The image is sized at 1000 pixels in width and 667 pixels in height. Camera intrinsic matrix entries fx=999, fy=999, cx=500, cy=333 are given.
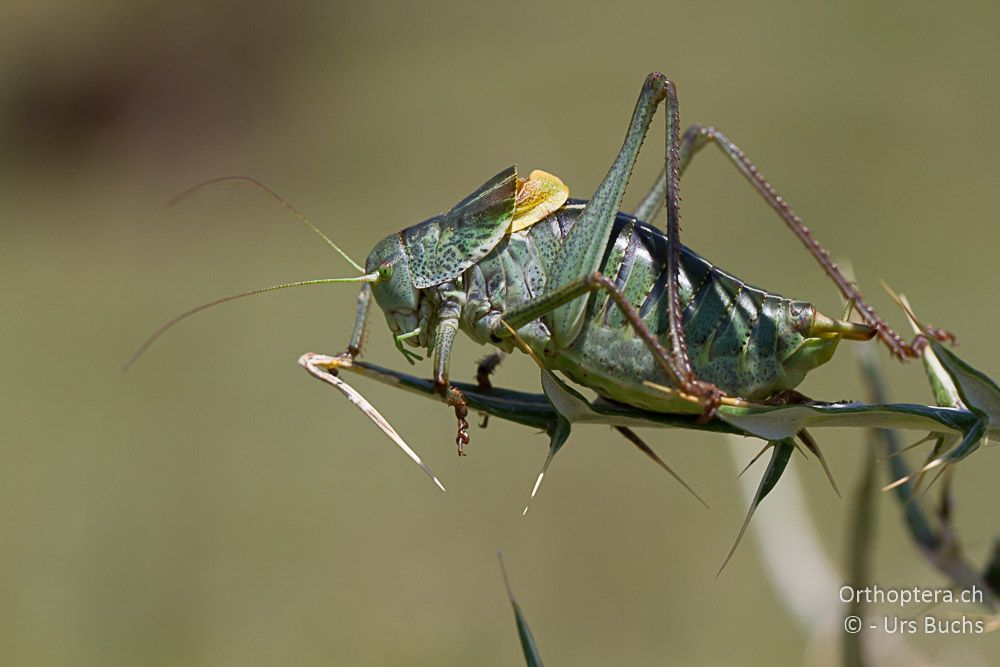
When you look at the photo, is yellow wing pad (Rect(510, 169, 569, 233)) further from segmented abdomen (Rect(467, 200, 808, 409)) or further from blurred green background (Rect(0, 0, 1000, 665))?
blurred green background (Rect(0, 0, 1000, 665))

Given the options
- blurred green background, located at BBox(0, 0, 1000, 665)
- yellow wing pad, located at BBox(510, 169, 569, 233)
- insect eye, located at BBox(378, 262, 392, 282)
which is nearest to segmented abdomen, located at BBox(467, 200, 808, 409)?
yellow wing pad, located at BBox(510, 169, 569, 233)

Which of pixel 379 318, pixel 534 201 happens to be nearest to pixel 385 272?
pixel 534 201

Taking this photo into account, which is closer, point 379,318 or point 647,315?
point 647,315

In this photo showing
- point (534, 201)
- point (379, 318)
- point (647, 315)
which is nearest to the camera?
point (647, 315)

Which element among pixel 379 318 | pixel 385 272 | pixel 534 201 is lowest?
pixel 379 318

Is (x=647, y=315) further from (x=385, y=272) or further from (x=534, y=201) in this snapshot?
(x=385, y=272)

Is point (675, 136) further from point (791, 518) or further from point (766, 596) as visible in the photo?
point (766, 596)
